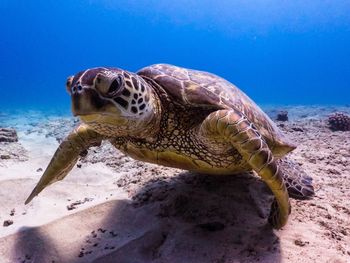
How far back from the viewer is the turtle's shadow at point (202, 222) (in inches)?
87.7

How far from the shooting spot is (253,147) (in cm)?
221

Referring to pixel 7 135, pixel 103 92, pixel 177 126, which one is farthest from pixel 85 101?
pixel 7 135

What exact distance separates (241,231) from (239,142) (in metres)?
0.78

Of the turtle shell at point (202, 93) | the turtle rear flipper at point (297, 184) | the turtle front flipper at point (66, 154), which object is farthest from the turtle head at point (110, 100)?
the turtle rear flipper at point (297, 184)

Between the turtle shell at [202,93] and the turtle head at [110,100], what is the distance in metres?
0.35

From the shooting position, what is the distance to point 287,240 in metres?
2.33

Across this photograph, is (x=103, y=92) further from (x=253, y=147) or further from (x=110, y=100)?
(x=253, y=147)

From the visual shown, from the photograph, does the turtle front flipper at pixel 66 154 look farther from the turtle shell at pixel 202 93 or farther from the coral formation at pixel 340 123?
the coral formation at pixel 340 123

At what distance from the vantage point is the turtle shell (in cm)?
265

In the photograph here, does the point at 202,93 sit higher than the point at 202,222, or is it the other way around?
the point at 202,93

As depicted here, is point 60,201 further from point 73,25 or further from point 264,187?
point 73,25

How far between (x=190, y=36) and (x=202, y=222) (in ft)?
473

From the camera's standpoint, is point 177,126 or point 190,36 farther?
point 190,36

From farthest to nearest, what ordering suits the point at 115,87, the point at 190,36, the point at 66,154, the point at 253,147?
1. the point at 190,36
2. the point at 66,154
3. the point at 253,147
4. the point at 115,87
